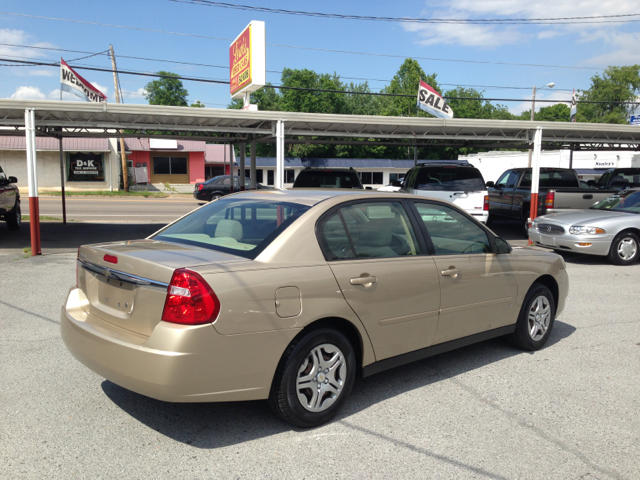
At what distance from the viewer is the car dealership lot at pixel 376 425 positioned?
318cm

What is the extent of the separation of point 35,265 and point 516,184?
13.1 meters

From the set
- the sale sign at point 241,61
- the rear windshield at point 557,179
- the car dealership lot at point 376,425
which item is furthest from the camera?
the sale sign at point 241,61

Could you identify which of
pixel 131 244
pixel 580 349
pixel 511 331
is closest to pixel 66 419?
pixel 131 244

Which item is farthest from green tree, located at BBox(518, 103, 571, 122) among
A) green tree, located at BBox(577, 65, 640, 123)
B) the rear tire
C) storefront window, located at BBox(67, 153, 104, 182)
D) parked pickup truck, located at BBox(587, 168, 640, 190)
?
the rear tire

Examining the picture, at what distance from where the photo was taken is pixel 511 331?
16.7 ft

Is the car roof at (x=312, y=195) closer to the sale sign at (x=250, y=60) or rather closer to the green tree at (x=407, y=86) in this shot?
the sale sign at (x=250, y=60)

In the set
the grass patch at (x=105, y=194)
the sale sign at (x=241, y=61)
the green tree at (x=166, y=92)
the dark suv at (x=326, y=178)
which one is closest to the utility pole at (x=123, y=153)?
the grass patch at (x=105, y=194)

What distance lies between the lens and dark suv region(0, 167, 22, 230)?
14352mm

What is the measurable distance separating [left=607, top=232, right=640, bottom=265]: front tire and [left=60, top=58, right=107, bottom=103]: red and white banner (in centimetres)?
1358

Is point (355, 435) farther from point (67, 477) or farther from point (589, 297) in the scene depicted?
point (589, 297)

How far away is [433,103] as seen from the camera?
1571 centimetres

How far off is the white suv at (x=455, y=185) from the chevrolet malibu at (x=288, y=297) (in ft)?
28.5

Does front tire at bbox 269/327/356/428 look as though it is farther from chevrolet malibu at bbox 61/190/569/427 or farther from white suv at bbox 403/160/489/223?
white suv at bbox 403/160/489/223

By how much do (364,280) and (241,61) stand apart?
1753 cm
